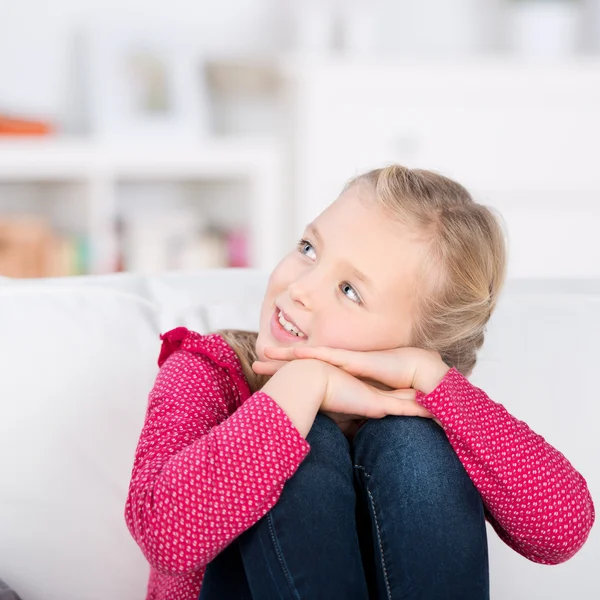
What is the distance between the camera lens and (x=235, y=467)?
90 cm

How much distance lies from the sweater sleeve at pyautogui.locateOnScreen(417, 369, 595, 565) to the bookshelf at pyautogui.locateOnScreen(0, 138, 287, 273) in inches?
76.6

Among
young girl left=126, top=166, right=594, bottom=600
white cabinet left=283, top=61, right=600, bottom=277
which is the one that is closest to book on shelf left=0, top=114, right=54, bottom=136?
white cabinet left=283, top=61, right=600, bottom=277

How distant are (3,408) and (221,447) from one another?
40cm

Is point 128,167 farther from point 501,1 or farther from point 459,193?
point 459,193

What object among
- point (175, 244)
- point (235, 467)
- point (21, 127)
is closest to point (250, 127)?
point (175, 244)

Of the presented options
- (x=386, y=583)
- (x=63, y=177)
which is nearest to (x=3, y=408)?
(x=386, y=583)

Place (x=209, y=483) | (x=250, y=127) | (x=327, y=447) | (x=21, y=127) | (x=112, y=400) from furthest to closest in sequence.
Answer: (x=250, y=127)
(x=21, y=127)
(x=112, y=400)
(x=327, y=447)
(x=209, y=483)

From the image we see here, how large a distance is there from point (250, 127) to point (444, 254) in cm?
226

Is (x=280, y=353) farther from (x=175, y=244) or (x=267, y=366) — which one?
(x=175, y=244)

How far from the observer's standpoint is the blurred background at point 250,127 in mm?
2842

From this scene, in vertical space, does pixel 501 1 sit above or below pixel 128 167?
above

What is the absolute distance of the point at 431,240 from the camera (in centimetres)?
109

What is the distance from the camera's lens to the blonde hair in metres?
1.09

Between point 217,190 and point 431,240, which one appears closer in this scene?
point 431,240
